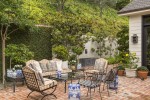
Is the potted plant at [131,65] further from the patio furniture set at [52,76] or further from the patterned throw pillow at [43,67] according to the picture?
the patterned throw pillow at [43,67]

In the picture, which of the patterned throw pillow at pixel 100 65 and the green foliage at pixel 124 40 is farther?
the green foliage at pixel 124 40

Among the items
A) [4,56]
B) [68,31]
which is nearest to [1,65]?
[4,56]

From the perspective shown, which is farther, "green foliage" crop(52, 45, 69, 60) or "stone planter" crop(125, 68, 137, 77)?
"green foliage" crop(52, 45, 69, 60)

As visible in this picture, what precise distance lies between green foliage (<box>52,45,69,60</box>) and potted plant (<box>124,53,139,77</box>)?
10.3 feet

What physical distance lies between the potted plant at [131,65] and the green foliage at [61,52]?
3.13 metres

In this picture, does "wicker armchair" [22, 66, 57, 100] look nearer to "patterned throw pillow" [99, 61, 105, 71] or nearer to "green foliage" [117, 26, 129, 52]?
"patterned throw pillow" [99, 61, 105, 71]

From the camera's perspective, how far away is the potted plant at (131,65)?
11.1m

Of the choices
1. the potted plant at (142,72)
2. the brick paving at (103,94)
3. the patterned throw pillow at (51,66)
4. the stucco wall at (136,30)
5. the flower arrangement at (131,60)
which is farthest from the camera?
the stucco wall at (136,30)

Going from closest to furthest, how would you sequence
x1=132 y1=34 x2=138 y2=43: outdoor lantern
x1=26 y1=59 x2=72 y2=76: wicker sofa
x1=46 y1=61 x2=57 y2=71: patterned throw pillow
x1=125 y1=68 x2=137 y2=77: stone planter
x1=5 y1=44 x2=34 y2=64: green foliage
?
1. x1=5 y1=44 x2=34 y2=64: green foliage
2. x1=26 y1=59 x2=72 y2=76: wicker sofa
3. x1=46 y1=61 x2=57 y2=71: patterned throw pillow
4. x1=125 y1=68 x2=137 y2=77: stone planter
5. x1=132 y1=34 x2=138 y2=43: outdoor lantern

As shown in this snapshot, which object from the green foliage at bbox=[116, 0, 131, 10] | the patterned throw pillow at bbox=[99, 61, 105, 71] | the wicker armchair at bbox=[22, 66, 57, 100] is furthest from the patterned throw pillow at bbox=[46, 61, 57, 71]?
the green foliage at bbox=[116, 0, 131, 10]

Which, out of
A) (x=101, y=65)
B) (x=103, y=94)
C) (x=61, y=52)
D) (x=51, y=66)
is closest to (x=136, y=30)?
(x=101, y=65)

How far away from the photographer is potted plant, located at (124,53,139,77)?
36.4 feet

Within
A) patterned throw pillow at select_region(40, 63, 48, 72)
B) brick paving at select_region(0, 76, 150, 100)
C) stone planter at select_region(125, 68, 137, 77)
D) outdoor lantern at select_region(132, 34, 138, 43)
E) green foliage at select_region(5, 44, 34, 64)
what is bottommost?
brick paving at select_region(0, 76, 150, 100)

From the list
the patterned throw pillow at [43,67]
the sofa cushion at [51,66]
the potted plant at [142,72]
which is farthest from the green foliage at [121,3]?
the patterned throw pillow at [43,67]
